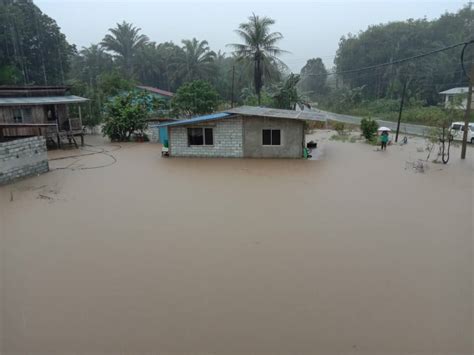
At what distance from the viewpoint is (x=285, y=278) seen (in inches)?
247

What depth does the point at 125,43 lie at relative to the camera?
Result: 4472cm

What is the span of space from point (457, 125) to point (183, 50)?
30.7 m

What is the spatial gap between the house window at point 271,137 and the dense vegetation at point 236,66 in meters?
9.93

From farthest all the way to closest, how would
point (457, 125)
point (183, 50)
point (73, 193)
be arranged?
point (183, 50)
point (457, 125)
point (73, 193)

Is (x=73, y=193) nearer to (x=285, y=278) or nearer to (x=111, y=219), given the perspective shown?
(x=111, y=219)

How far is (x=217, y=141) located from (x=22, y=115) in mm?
11022

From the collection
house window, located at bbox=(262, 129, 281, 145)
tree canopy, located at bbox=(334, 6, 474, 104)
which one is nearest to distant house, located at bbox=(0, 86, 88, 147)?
house window, located at bbox=(262, 129, 281, 145)

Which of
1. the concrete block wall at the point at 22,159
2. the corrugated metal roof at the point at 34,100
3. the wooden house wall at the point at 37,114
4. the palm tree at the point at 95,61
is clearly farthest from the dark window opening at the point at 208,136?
the palm tree at the point at 95,61

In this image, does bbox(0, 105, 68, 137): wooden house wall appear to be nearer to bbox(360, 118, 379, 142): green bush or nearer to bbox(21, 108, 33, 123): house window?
bbox(21, 108, 33, 123): house window

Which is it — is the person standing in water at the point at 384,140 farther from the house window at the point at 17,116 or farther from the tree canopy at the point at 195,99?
the house window at the point at 17,116

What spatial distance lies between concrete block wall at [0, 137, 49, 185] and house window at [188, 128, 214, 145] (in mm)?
6546

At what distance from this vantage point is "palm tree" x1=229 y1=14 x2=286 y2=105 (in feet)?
94.4

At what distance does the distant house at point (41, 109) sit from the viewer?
19.9 meters

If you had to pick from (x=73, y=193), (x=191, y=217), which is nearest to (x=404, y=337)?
(x=191, y=217)
